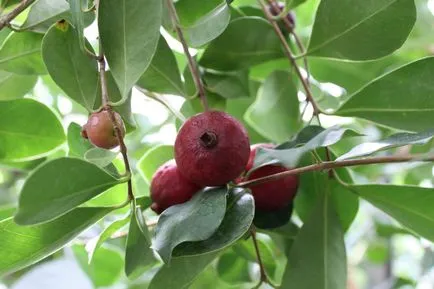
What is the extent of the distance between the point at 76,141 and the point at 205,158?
18cm

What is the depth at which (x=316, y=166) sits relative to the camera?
0.67 m

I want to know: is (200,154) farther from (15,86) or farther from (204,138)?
(15,86)

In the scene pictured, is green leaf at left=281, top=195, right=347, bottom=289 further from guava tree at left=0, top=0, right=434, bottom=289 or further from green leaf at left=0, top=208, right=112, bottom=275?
green leaf at left=0, top=208, right=112, bottom=275

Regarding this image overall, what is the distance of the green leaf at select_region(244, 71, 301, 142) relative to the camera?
95 centimetres

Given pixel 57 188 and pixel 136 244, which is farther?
pixel 136 244

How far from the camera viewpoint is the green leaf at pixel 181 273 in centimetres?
72

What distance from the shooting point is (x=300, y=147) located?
668 mm

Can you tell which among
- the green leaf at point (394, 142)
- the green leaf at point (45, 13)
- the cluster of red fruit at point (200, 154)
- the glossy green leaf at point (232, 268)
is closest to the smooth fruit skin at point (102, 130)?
the cluster of red fruit at point (200, 154)

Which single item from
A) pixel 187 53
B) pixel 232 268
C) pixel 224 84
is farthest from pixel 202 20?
pixel 232 268

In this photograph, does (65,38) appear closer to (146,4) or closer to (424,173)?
(146,4)

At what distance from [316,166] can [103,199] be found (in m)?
0.31

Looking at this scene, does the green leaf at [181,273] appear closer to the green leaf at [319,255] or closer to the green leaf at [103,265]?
the green leaf at [319,255]

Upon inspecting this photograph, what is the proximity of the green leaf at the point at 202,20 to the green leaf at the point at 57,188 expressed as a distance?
21 centimetres

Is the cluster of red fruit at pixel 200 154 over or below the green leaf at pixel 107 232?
over
